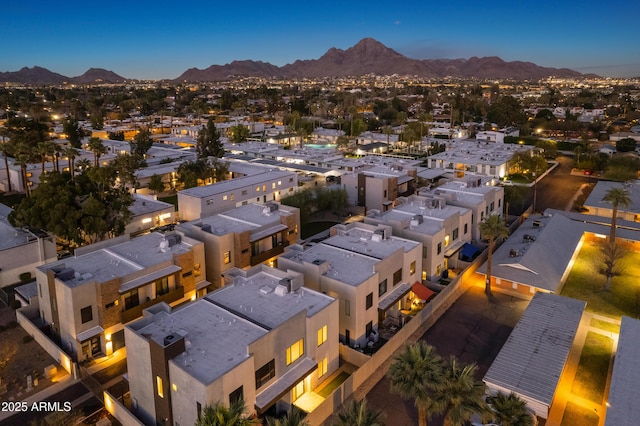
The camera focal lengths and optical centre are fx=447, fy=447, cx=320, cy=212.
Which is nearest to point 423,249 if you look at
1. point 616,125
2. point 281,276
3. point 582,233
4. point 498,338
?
point 498,338

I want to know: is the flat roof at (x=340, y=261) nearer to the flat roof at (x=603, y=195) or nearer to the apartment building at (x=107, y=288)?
the apartment building at (x=107, y=288)

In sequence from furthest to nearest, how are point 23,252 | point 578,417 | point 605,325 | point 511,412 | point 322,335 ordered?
point 23,252, point 605,325, point 322,335, point 578,417, point 511,412

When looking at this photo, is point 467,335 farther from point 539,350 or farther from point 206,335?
point 206,335

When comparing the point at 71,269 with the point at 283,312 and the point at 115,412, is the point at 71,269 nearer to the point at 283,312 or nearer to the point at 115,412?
the point at 115,412

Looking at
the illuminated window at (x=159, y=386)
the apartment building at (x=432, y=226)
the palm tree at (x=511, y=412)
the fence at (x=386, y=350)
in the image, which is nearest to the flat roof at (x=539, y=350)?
the palm tree at (x=511, y=412)

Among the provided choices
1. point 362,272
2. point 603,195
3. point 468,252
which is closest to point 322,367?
point 362,272

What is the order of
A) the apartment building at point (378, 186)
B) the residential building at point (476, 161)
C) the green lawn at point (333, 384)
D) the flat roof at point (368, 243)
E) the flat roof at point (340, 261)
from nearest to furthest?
the green lawn at point (333, 384), the flat roof at point (340, 261), the flat roof at point (368, 243), the apartment building at point (378, 186), the residential building at point (476, 161)
